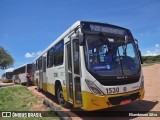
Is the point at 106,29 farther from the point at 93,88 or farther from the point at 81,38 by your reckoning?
the point at 93,88

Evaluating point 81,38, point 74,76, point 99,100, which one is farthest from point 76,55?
point 99,100

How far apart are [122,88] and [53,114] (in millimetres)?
3036

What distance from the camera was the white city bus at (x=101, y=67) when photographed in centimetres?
753

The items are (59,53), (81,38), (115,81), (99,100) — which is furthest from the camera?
(59,53)

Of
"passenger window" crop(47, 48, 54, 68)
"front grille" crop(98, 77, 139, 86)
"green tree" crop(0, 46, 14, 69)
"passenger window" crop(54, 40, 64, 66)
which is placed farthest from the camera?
"green tree" crop(0, 46, 14, 69)

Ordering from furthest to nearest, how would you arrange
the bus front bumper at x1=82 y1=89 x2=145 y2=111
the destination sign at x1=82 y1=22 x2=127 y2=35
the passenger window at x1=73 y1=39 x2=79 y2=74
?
the passenger window at x1=73 y1=39 x2=79 y2=74
the destination sign at x1=82 y1=22 x2=127 y2=35
the bus front bumper at x1=82 y1=89 x2=145 y2=111

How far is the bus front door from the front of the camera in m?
8.36

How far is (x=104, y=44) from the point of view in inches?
327

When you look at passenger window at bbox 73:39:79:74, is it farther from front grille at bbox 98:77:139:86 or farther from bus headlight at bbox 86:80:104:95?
front grille at bbox 98:77:139:86

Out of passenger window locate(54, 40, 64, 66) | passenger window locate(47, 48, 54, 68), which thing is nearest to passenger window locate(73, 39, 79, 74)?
passenger window locate(54, 40, 64, 66)

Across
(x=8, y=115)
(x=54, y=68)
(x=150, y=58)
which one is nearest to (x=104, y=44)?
(x=54, y=68)

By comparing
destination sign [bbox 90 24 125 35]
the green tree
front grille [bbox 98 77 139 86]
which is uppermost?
the green tree

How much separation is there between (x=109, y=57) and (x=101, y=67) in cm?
60

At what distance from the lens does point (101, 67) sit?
7.76 metres
